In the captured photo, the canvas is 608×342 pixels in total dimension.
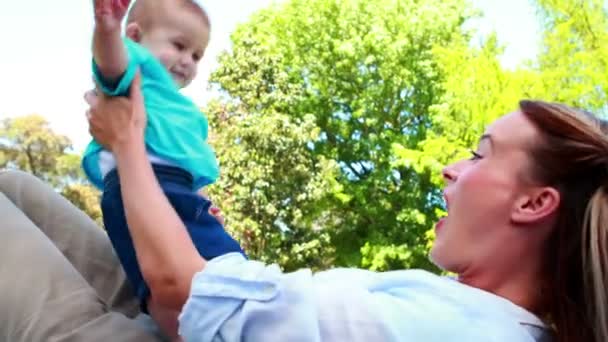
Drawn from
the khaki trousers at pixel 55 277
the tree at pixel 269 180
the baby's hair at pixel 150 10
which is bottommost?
the tree at pixel 269 180

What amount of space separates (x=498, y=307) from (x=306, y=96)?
1480 centimetres

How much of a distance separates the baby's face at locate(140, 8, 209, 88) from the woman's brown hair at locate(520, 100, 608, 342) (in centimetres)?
72

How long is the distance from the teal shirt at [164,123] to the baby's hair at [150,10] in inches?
3.7

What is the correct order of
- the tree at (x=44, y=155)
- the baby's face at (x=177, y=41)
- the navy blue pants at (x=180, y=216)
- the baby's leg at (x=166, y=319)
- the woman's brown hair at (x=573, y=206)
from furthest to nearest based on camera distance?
the tree at (x=44, y=155)
the baby's face at (x=177, y=41)
the navy blue pants at (x=180, y=216)
the baby's leg at (x=166, y=319)
the woman's brown hair at (x=573, y=206)

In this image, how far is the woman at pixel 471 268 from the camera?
1226 millimetres

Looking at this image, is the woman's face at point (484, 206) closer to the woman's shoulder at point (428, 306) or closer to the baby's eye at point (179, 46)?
the woman's shoulder at point (428, 306)

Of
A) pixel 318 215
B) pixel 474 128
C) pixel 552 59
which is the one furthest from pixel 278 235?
pixel 552 59

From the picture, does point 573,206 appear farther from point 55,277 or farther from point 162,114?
point 55,277

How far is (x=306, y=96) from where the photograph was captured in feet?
52.6

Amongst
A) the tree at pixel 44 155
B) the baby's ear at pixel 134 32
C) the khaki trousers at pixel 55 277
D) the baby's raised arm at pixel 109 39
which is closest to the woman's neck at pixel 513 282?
the khaki trousers at pixel 55 277

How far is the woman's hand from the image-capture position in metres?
1.53

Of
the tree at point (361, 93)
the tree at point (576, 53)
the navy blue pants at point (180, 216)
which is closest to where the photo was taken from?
the navy blue pants at point (180, 216)

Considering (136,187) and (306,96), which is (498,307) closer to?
(136,187)

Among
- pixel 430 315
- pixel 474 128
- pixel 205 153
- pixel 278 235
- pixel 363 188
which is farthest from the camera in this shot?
pixel 363 188
